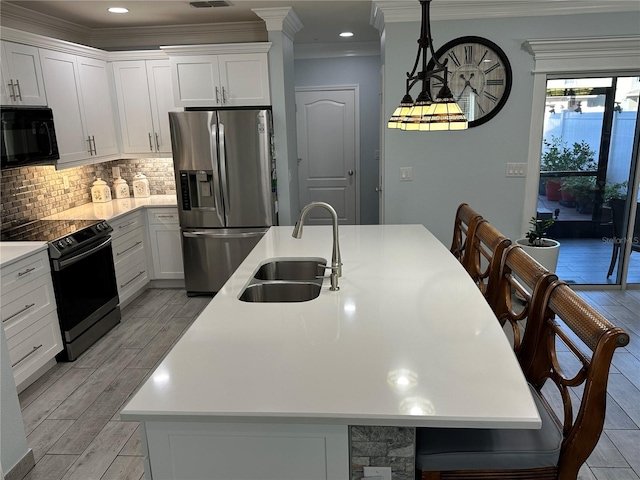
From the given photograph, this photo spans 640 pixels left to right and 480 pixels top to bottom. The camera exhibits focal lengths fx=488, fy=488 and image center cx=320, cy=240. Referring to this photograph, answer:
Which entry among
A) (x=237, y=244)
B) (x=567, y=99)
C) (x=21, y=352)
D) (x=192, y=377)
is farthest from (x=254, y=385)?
(x=567, y=99)

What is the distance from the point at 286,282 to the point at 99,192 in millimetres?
3038

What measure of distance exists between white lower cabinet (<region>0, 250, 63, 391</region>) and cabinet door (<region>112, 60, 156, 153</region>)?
1.84m

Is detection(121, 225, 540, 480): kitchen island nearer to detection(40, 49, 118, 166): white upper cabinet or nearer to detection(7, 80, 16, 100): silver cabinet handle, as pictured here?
detection(7, 80, 16, 100): silver cabinet handle

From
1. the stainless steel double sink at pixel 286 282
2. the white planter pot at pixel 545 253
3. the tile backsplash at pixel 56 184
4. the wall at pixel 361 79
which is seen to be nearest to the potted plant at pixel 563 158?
the white planter pot at pixel 545 253

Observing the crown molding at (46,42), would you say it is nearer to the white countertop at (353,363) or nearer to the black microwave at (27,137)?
the black microwave at (27,137)

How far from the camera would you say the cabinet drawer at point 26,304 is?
9.09 feet

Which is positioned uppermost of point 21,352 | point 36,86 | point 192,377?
point 36,86

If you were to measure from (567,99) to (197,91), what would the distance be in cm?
320

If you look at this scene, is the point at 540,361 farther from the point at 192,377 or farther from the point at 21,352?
the point at 21,352

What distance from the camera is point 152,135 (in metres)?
4.61

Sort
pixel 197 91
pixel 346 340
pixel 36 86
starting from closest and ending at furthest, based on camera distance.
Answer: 1. pixel 346 340
2. pixel 36 86
3. pixel 197 91


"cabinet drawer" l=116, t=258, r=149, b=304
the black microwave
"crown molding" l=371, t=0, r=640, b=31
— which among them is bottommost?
"cabinet drawer" l=116, t=258, r=149, b=304

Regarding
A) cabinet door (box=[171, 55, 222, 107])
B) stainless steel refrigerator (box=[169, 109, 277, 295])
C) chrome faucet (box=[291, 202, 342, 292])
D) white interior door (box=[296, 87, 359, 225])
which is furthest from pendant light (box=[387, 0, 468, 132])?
white interior door (box=[296, 87, 359, 225])

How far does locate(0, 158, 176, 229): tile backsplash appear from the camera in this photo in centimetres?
360
